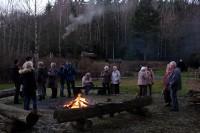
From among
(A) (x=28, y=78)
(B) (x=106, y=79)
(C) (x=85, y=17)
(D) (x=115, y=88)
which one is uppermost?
(C) (x=85, y=17)

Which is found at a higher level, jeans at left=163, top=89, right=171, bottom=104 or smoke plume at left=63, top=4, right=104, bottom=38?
smoke plume at left=63, top=4, right=104, bottom=38

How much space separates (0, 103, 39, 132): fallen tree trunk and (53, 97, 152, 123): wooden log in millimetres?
828

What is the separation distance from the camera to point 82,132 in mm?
12633

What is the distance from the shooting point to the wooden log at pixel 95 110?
12.1m

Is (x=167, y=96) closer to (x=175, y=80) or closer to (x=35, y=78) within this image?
(x=175, y=80)

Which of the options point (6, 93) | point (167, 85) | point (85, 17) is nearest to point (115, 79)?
point (6, 93)

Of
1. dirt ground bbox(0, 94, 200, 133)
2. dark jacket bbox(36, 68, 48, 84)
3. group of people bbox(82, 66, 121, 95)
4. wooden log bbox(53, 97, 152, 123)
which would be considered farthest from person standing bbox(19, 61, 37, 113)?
group of people bbox(82, 66, 121, 95)

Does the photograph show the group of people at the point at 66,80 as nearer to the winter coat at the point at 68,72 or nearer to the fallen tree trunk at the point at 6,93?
the winter coat at the point at 68,72

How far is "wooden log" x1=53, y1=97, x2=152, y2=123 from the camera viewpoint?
12.1 meters

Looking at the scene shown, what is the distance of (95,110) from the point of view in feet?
43.5

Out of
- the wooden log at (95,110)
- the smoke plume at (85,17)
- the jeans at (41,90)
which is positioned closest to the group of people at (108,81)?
the jeans at (41,90)

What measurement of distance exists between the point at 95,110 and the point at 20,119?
89.7 inches

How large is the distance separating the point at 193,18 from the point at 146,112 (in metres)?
42.7

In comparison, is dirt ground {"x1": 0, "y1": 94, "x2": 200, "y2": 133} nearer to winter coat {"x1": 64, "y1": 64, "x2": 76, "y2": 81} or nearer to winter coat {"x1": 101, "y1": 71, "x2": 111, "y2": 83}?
winter coat {"x1": 64, "y1": 64, "x2": 76, "y2": 81}
